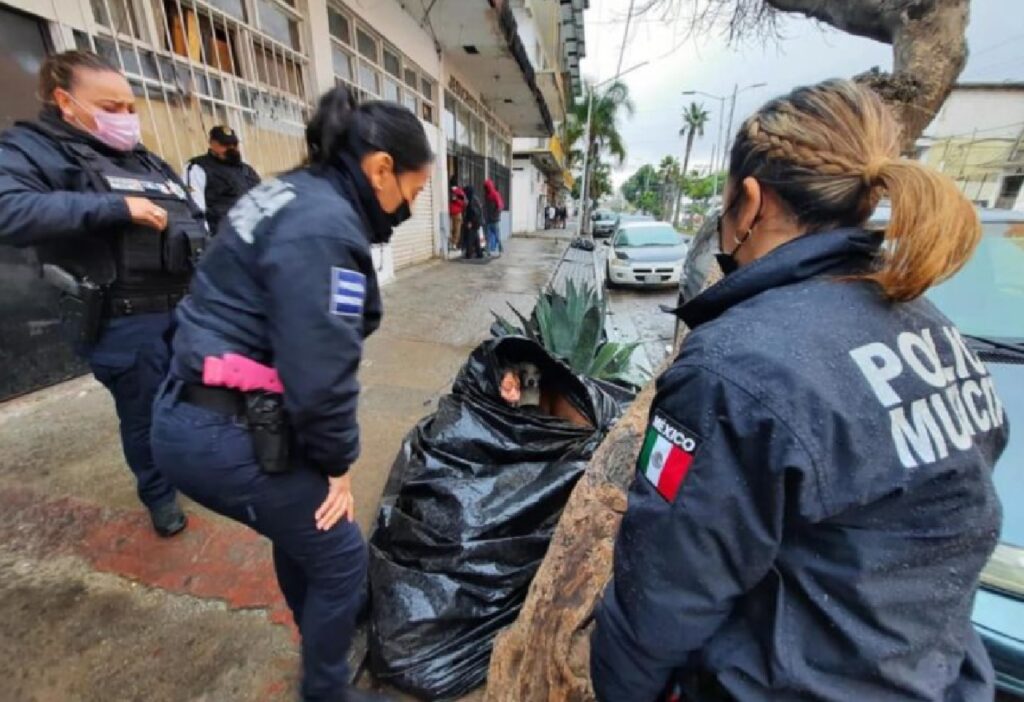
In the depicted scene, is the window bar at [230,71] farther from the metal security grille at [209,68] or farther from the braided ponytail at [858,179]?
the braided ponytail at [858,179]

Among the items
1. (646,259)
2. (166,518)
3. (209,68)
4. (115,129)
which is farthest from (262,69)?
(646,259)

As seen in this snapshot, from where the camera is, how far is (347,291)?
3.45 feet

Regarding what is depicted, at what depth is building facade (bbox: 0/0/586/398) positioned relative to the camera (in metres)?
3.00

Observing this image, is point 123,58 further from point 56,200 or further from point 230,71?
point 56,200

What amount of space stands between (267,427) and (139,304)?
1.16m

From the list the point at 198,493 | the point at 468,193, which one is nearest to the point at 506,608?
the point at 198,493

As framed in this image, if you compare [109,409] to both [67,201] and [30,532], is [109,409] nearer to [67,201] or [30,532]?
[30,532]

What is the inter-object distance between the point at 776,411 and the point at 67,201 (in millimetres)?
2120

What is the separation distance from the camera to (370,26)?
7.10 meters

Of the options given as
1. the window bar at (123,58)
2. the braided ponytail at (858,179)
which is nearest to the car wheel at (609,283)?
the window bar at (123,58)

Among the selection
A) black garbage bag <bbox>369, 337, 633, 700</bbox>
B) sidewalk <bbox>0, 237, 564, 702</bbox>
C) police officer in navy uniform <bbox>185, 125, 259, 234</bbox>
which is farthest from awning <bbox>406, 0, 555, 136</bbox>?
sidewalk <bbox>0, 237, 564, 702</bbox>

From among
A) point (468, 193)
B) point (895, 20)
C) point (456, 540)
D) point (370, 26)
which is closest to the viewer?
point (456, 540)

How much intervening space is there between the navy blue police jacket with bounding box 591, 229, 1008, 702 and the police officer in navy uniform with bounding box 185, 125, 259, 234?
3.66 meters

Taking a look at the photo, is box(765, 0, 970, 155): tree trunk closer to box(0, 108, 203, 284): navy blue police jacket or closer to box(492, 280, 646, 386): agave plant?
box(492, 280, 646, 386): agave plant
